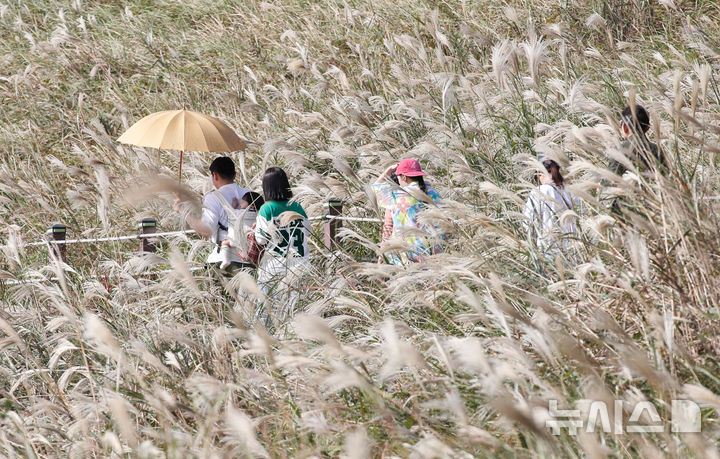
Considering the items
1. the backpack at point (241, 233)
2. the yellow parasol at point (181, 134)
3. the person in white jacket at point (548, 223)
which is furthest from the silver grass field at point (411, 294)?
the yellow parasol at point (181, 134)

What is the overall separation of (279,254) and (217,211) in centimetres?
78

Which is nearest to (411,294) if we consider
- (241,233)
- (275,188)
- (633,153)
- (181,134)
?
(241,233)

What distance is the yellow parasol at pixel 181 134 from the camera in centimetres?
553

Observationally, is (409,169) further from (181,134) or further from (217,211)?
(181,134)

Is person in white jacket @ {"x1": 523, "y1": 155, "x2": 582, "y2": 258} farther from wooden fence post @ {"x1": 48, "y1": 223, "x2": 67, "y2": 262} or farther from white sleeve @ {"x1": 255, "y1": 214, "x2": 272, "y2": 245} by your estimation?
wooden fence post @ {"x1": 48, "y1": 223, "x2": 67, "y2": 262}

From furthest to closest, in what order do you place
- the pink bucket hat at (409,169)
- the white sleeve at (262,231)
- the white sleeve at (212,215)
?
the pink bucket hat at (409,169)
the white sleeve at (212,215)
the white sleeve at (262,231)

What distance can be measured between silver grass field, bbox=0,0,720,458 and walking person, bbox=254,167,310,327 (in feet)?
0.31

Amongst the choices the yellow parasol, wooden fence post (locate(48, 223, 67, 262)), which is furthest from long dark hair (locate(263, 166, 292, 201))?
wooden fence post (locate(48, 223, 67, 262))

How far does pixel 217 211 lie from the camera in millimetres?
4793

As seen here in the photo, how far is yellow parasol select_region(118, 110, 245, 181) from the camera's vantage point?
218 inches

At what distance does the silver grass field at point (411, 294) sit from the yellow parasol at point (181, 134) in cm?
31

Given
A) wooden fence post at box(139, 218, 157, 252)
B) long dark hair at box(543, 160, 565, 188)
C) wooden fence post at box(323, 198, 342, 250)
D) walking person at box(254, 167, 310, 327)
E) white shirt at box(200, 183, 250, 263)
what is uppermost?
long dark hair at box(543, 160, 565, 188)

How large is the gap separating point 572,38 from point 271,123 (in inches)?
130

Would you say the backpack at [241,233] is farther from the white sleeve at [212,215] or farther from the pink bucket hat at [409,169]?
the pink bucket hat at [409,169]
